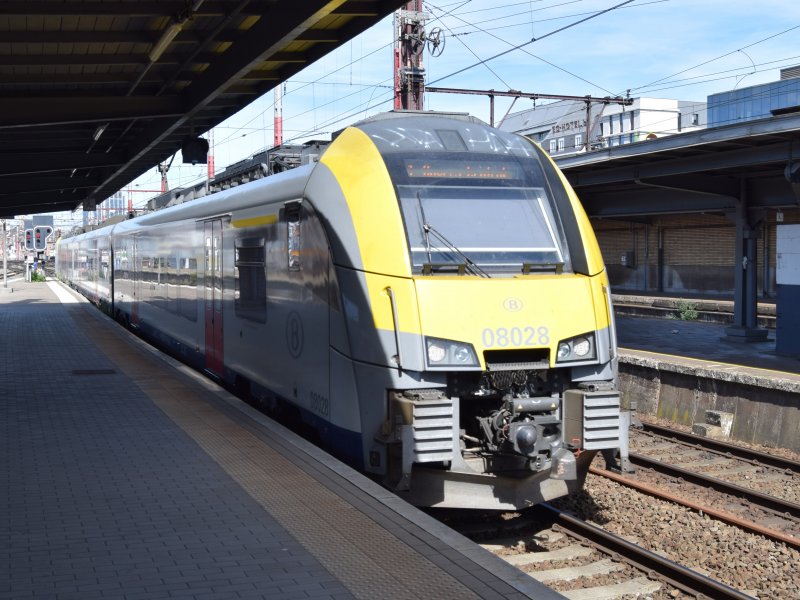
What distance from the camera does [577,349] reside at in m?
7.63

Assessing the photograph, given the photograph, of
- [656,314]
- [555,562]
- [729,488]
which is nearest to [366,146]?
[555,562]

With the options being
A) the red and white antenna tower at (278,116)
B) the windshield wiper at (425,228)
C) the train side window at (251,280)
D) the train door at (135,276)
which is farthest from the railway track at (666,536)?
the red and white antenna tower at (278,116)

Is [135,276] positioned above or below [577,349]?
above

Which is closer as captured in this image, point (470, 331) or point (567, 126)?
point (470, 331)

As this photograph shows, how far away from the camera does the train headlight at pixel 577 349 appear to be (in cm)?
755

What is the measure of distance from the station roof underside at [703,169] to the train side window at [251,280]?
30.7ft

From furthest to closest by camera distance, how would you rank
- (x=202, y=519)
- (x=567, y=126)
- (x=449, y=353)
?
(x=567, y=126)
(x=449, y=353)
(x=202, y=519)

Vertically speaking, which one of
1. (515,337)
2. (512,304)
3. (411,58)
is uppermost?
(411,58)

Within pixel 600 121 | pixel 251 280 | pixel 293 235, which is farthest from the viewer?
pixel 600 121

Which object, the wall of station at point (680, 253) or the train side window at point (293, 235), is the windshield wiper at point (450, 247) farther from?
the wall of station at point (680, 253)

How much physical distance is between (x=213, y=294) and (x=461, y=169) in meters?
5.63

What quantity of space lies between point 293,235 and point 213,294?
161 inches

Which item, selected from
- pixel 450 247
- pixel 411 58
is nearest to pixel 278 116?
pixel 411 58

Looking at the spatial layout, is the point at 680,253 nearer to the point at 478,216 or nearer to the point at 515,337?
the point at 478,216
